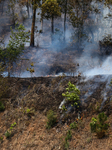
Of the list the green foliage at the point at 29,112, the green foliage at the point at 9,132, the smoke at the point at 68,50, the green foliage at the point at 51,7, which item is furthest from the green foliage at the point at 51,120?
the green foliage at the point at 51,7

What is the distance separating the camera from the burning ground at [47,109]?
5.06m

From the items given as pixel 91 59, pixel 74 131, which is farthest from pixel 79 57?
pixel 74 131

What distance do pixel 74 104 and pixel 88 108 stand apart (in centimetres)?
56

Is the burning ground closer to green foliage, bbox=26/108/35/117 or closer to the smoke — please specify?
green foliage, bbox=26/108/35/117

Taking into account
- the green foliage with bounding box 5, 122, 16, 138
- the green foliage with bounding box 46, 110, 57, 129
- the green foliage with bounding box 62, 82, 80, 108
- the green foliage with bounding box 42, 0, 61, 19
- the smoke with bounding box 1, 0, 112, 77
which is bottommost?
the green foliage with bounding box 5, 122, 16, 138

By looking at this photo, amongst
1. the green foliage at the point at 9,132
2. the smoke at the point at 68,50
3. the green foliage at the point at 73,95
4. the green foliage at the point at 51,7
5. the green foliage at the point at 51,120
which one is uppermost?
the green foliage at the point at 51,7

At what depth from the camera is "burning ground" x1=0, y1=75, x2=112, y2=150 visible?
5.06m

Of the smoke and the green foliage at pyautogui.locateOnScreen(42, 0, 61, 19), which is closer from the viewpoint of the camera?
the smoke

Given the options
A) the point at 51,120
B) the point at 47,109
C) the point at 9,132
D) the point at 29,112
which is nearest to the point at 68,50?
the point at 47,109

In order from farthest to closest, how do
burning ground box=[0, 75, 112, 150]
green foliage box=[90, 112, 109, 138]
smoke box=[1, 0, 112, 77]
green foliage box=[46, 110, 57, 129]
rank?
1. smoke box=[1, 0, 112, 77]
2. green foliage box=[46, 110, 57, 129]
3. burning ground box=[0, 75, 112, 150]
4. green foliage box=[90, 112, 109, 138]

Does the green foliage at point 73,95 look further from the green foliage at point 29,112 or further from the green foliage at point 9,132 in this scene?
the green foliage at point 9,132

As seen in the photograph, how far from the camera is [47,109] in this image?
6.81 metres

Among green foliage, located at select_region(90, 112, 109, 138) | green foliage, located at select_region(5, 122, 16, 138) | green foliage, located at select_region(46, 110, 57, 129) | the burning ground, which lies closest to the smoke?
the burning ground

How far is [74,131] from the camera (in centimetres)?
539
